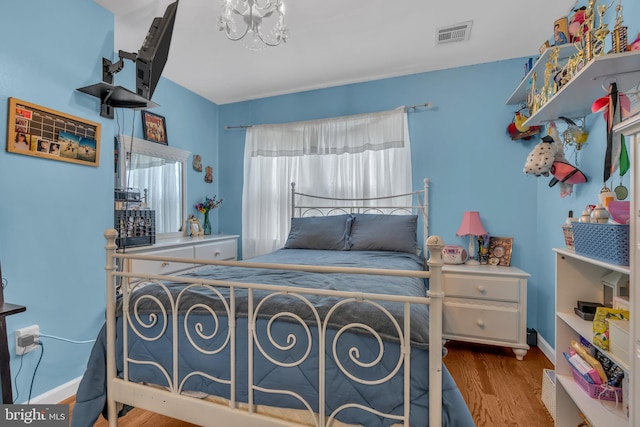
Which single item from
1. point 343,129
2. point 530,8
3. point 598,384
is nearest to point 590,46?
point 530,8

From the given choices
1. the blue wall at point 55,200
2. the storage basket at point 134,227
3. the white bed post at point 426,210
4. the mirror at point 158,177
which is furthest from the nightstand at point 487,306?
the mirror at point 158,177

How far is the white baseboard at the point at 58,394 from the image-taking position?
5.48 feet

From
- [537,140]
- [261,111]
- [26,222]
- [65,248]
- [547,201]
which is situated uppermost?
[261,111]

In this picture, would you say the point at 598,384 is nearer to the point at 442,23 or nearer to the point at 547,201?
the point at 547,201

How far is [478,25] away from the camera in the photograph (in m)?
2.13

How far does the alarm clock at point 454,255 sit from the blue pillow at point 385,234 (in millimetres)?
252

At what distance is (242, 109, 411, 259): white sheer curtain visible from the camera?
9.49 ft

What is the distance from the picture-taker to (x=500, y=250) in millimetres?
2518

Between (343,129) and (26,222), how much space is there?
2490mm

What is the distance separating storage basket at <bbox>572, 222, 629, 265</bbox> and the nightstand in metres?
1.00

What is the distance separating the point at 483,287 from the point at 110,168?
9.23 ft

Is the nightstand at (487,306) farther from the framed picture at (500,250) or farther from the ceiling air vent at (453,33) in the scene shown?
the ceiling air vent at (453,33)

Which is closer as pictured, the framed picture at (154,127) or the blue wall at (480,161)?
the blue wall at (480,161)

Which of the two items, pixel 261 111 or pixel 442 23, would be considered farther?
pixel 261 111
